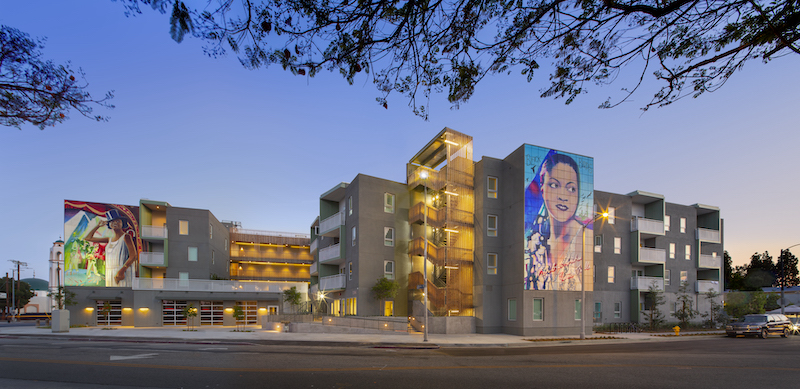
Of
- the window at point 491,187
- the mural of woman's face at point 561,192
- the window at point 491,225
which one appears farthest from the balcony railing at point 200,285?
the mural of woman's face at point 561,192

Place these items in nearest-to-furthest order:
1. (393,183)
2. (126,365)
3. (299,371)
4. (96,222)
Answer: (299,371)
(126,365)
(393,183)
(96,222)

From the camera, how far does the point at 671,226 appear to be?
3978 centimetres

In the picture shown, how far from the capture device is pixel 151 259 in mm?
40406

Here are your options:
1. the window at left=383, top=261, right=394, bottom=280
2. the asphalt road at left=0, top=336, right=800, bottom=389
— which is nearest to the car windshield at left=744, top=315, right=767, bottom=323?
the asphalt road at left=0, top=336, right=800, bottom=389

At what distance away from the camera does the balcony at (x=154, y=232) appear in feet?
133

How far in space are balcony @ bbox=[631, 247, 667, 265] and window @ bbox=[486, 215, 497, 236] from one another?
15.8m

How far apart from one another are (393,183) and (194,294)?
846 inches

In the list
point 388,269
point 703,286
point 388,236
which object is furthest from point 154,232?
point 703,286

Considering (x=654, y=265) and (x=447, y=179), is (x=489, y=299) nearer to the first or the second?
(x=447, y=179)

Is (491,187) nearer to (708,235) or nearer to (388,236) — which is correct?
(388,236)

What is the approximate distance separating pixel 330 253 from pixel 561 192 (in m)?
20.5

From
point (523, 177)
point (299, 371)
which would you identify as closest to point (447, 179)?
point (523, 177)

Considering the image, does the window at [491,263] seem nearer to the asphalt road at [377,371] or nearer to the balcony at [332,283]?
the balcony at [332,283]

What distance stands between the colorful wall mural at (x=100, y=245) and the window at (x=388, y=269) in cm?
2547
